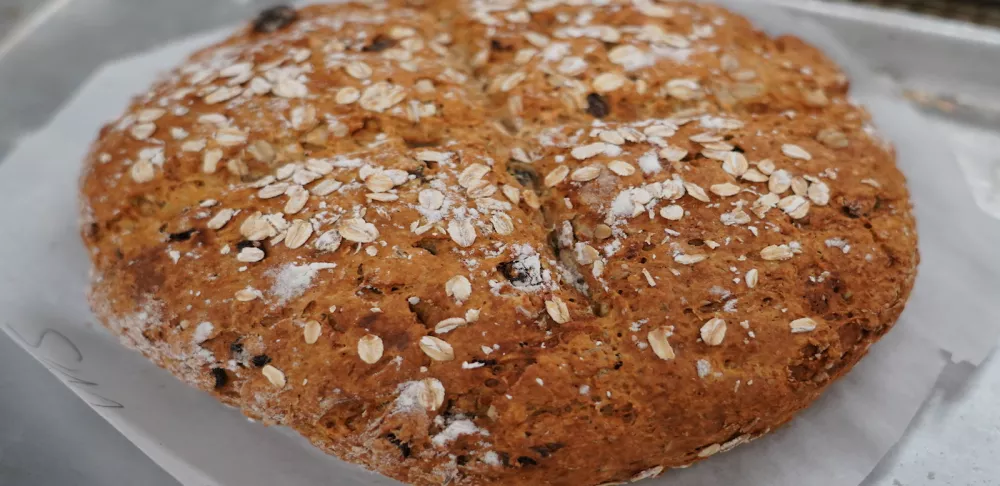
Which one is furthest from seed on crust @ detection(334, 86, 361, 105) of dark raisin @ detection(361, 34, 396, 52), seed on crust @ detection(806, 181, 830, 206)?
seed on crust @ detection(806, 181, 830, 206)

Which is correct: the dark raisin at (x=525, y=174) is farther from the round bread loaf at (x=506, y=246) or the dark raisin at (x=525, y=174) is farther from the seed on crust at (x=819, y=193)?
the seed on crust at (x=819, y=193)

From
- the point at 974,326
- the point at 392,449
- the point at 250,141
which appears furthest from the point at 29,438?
the point at 974,326

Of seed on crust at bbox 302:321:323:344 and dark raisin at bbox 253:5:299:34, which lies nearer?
seed on crust at bbox 302:321:323:344

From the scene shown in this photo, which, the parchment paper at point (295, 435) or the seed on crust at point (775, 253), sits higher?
the seed on crust at point (775, 253)

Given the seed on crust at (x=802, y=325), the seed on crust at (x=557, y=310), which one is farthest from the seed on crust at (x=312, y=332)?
the seed on crust at (x=802, y=325)

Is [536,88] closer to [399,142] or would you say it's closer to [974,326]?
[399,142]

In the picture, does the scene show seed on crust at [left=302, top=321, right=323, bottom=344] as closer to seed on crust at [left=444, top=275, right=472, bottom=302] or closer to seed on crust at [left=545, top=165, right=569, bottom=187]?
seed on crust at [left=444, top=275, right=472, bottom=302]

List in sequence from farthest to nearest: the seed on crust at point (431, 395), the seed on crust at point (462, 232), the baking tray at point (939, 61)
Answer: the baking tray at point (939, 61) → the seed on crust at point (462, 232) → the seed on crust at point (431, 395)

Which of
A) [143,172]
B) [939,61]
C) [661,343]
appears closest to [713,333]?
[661,343]
